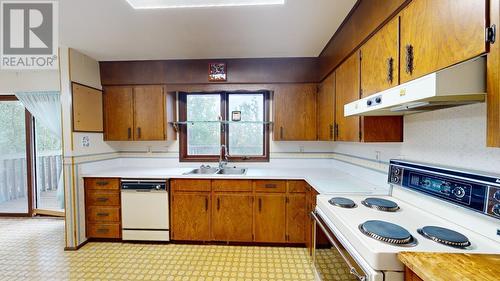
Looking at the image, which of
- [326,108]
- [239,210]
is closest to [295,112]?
[326,108]

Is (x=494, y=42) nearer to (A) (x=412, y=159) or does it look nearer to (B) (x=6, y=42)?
(A) (x=412, y=159)

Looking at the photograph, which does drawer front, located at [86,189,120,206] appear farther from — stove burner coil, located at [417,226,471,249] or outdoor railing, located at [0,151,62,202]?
stove burner coil, located at [417,226,471,249]

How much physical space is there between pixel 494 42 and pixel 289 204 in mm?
2155

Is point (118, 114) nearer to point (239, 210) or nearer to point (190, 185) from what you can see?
point (190, 185)

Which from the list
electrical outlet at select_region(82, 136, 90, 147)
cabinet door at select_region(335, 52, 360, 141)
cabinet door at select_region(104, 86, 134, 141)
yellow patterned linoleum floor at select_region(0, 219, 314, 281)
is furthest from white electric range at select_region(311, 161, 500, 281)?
electrical outlet at select_region(82, 136, 90, 147)

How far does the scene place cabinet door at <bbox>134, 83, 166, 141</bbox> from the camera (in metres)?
2.97

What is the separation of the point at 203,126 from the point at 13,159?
325 cm

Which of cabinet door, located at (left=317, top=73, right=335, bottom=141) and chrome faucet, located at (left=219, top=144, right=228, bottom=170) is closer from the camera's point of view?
cabinet door, located at (left=317, top=73, right=335, bottom=141)

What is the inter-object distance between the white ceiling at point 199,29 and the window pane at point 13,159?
2.02 metres

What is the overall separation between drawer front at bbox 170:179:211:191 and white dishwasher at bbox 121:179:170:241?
118 mm

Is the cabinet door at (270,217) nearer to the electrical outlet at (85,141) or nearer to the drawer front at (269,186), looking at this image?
the drawer front at (269,186)

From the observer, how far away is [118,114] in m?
3.01

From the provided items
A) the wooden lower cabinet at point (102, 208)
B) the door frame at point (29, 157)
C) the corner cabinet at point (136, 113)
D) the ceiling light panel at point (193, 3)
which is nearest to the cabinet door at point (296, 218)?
the corner cabinet at point (136, 113)

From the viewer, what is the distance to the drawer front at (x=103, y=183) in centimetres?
269
